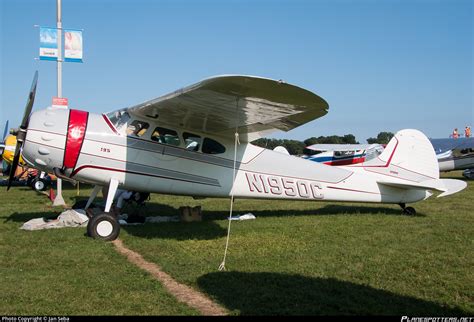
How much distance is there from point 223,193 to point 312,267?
3749 mm

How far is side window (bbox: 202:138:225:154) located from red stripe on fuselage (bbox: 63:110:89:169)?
92.0 inches

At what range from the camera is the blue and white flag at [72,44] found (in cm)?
1260

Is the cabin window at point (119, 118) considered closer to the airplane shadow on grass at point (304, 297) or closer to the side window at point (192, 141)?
the side window at point (192, 141)

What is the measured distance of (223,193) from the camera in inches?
351

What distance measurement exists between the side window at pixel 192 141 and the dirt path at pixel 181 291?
114 inches

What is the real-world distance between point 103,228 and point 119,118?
2119mm

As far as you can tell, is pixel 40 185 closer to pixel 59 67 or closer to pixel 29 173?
pixel 29 173

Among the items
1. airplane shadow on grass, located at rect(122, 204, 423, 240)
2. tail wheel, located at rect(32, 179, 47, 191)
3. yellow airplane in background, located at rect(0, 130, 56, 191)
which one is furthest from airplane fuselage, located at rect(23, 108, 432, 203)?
yellow airplane in background, located at rect(0, 130, 56, 191)

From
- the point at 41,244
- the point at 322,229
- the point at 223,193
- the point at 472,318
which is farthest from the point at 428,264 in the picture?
the point at 41,244

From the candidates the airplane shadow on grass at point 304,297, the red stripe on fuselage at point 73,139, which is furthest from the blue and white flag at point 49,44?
the airplane shadow on grass at point 304,297

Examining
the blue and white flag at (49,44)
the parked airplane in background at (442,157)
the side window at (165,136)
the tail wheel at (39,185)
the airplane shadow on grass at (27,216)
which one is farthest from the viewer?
the parked airplane in background at (442,157)

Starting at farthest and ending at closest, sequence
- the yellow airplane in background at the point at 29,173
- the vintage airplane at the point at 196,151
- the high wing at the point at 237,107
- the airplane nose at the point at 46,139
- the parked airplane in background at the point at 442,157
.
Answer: the parked airplane in background at the point at 442,157, the yellow airplane in background at the point at 29,173, the airplane nose at the point at 46,139, the vintage airplane at the point at 196,151, the high wing at the point at 237,107

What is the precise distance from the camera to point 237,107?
21.9ft

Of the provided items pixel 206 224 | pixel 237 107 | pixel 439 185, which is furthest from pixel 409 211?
pixel 237 107
